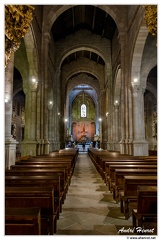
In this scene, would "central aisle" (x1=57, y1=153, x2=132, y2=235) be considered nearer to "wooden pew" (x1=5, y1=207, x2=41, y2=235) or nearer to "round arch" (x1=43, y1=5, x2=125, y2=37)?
"wooden pew" (x1=5, y1=207, x2=41, y2=235)

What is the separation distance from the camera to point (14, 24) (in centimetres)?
490

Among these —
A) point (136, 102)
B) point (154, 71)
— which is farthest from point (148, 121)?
point (136, 102)

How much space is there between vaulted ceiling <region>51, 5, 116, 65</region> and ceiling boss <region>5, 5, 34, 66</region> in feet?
42.9

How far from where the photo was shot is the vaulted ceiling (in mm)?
17375

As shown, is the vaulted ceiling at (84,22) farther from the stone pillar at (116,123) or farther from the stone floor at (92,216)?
the stone floor at (92,216)

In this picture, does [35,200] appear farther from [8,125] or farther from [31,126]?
[31,126]

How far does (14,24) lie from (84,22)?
16.7 meters

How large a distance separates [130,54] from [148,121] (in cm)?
1233

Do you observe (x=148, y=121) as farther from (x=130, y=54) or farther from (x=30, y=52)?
(x=30, y=52)

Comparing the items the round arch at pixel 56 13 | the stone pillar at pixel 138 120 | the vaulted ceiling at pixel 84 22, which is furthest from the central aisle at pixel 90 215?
the vaulted ceiling at pixel 84 22

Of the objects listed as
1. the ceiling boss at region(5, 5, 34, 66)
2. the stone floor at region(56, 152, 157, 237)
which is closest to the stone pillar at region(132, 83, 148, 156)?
the stone floor at region(56, 152, 157, 237)

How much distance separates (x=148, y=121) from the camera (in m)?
23.8

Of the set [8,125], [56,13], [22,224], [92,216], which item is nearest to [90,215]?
[92,216]

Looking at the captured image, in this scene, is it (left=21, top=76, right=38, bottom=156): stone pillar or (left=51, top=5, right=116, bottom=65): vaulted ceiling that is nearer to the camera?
(left=21, top=76, right=38, bottom=156): stone pillar
